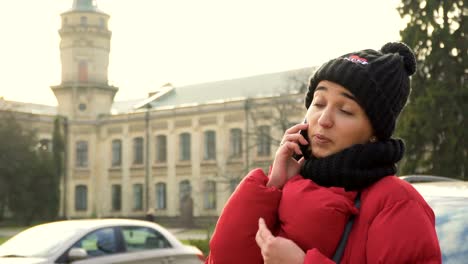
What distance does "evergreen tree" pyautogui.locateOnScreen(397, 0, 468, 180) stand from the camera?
22.7 m

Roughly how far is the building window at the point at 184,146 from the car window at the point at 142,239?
4913 centimetres

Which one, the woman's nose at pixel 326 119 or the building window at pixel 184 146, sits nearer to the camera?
the woman's nose at pixel 326 119

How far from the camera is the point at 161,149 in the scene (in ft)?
206

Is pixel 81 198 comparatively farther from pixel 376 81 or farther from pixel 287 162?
pixel 376 81

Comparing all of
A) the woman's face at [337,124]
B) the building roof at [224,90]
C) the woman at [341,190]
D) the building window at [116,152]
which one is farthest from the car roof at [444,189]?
the building window at [116,152]

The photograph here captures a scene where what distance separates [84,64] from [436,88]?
47.6m

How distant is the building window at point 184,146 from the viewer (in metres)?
61.1

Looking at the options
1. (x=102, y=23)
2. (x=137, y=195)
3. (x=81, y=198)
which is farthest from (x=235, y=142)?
(x=102, y=23)

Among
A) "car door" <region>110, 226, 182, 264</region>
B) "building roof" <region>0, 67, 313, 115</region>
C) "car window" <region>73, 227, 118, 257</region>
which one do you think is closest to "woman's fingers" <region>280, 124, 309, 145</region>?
"car window" <region>73, 227, 118, 257</region>

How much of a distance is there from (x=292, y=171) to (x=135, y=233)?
945 cm

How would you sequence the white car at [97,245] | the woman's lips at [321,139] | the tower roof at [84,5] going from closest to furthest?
the woman's lips at [321,139]
the white car at [97,245]
the tower roof at [84,5]

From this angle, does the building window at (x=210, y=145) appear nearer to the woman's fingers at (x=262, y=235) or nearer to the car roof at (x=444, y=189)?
the car roof at (x=444, y=189)

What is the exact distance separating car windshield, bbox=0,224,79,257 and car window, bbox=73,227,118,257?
0.65 feet

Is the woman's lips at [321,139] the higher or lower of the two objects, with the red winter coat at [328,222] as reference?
higher
